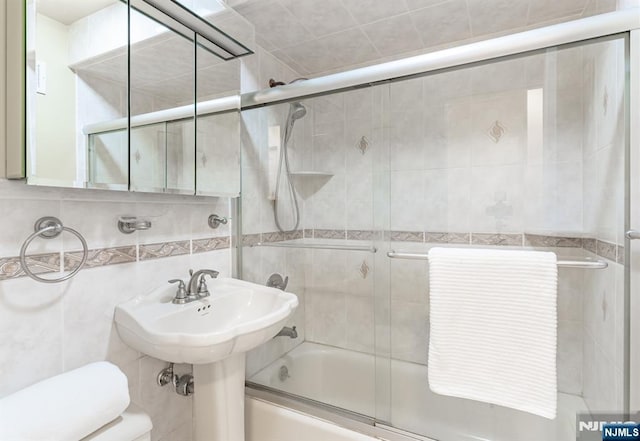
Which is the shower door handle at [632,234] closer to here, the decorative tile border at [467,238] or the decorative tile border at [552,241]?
the decorative tile border at [467,238]

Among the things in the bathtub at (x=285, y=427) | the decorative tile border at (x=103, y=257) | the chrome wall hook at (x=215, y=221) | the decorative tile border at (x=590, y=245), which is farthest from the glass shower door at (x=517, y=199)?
the decorative tile border at (x=103, y=257)

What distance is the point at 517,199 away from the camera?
4.20ft

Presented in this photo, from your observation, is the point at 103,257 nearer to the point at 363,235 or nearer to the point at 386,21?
the point at 363,235

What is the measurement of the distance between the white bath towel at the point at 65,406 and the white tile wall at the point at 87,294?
0.11 m

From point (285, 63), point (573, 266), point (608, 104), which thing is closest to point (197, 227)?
point (285, 63)

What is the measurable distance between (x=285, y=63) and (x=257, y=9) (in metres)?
0.54

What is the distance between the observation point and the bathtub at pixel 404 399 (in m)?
1.29

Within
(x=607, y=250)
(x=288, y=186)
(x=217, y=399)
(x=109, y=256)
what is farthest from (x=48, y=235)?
(x=607, y=250)

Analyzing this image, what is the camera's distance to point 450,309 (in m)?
1.19

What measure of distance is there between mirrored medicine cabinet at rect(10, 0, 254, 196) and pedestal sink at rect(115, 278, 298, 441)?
17.4 inches

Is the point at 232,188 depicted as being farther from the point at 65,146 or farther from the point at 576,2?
the point at 576,2

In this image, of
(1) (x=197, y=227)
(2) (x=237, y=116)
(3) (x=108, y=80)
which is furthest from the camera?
(2) (x=237, y=116)

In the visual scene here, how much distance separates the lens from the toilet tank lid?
33.3 inches

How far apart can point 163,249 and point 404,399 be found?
1.26 metres
